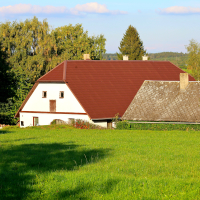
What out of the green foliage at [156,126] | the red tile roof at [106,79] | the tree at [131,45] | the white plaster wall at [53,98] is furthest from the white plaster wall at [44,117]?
the tree at [131,45]

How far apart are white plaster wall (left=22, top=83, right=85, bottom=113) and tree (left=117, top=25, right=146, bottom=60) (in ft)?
149

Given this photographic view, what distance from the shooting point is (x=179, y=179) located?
1001 cm

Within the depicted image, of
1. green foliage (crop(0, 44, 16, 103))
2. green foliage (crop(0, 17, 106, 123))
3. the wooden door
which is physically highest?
green foliage (crop(0, 17, 106, 123))

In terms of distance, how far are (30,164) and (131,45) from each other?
79.5 metres

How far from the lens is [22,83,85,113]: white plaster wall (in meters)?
41.9

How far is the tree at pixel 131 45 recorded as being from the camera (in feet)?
290

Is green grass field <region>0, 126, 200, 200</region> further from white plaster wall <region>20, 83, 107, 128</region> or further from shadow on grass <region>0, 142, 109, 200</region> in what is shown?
white plaster wall <region>20, 83, 107, 128</region>

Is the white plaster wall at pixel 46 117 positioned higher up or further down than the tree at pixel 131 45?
further down

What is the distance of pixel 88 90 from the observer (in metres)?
42.3

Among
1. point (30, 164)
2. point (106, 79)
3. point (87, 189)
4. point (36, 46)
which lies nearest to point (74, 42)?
point (36, 46)

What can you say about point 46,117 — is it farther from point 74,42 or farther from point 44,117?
point 74,42

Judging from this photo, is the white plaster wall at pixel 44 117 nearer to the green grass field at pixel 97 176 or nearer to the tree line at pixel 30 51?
the tree line at pixel 30 51

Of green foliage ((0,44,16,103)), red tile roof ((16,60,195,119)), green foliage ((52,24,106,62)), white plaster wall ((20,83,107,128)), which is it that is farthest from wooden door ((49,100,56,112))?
green foliage ((52,24,106,62))

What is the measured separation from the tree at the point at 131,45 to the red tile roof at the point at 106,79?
3808cm
